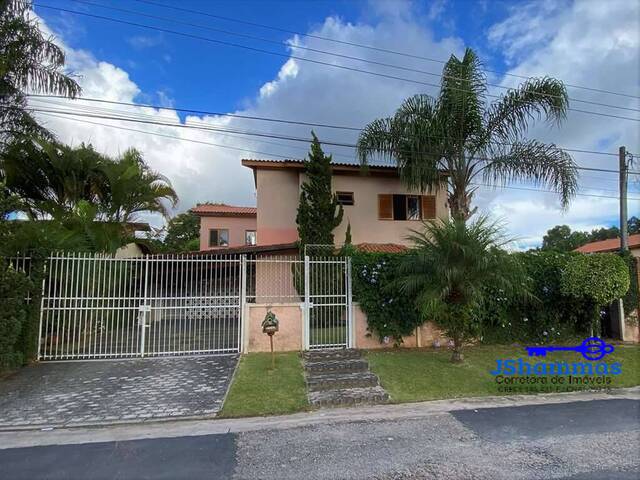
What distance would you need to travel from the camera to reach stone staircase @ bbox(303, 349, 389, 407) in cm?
582

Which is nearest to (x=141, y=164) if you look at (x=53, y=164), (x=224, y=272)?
(x=53, y=164)

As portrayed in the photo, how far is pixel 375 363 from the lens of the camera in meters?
7.69

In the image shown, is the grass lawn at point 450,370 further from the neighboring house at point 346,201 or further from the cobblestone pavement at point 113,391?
the neighboring house at point 346,201

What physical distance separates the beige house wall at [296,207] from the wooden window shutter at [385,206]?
14cm

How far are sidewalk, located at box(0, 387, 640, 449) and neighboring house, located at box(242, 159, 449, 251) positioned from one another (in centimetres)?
865

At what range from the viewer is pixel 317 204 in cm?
1255

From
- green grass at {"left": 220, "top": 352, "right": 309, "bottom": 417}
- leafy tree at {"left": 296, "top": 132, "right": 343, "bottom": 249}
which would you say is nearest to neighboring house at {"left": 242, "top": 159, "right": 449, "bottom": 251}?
leafy tree at {"left": 296, "top": 132, "right": 343, "bottom": 249}

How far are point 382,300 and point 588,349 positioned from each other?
5.02 meters

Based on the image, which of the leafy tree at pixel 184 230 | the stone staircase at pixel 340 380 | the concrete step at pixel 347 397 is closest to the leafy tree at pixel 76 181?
the stone staircase at pixel 340 380

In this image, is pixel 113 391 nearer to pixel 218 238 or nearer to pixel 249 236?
pixel 249 236

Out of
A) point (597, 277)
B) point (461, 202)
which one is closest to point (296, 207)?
point (461, 202)

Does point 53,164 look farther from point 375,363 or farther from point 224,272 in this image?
point 375,363

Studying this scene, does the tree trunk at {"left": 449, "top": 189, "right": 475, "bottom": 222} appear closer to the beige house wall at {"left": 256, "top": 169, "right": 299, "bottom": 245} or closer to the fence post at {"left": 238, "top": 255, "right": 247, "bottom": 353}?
the beige house wall at {"left": 256, "top": 169, "right": 299, "bottom": 245}

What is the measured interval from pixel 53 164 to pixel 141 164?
2.34 m
